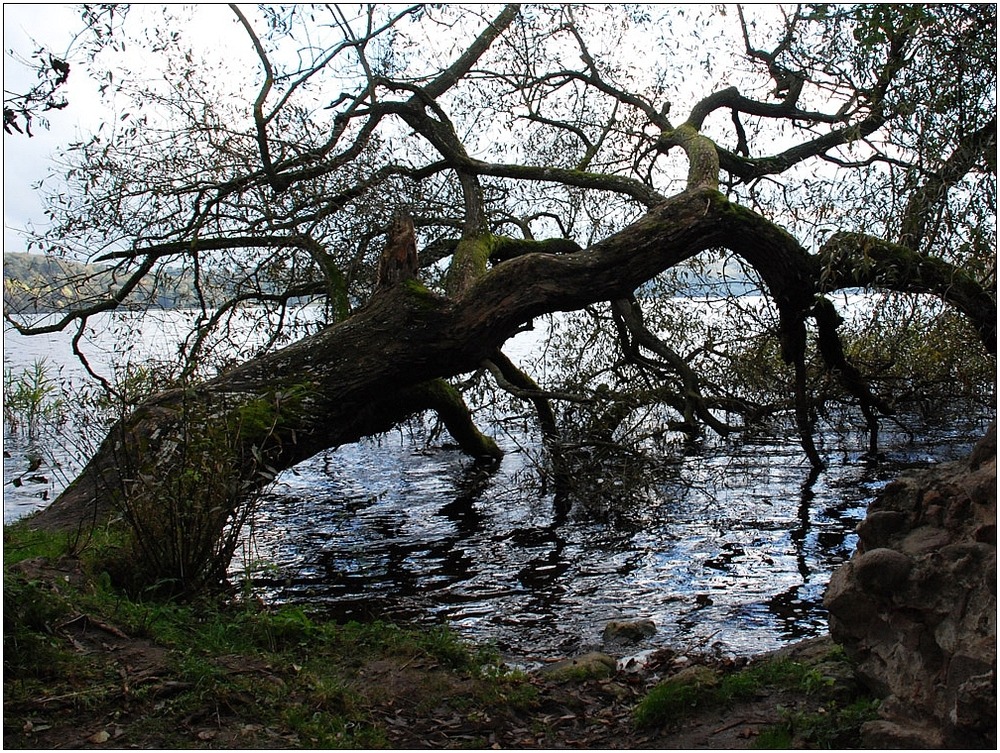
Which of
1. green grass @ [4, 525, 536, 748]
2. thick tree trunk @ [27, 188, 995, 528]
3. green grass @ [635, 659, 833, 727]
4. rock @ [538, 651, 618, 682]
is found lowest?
rock @ [538, 651, 618, 682]

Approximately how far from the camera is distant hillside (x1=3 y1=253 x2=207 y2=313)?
9250 mm

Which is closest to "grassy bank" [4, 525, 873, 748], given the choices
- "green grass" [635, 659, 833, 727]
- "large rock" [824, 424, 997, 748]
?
"green grass" [635, 659, 833, 727]

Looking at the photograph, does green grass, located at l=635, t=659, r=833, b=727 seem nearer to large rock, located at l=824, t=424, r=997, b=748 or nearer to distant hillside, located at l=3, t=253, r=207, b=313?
large rock, located at l=824, t=424, r=997, b=748

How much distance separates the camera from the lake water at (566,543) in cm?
672

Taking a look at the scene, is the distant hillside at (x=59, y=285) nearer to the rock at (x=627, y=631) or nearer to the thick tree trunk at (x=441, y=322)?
the thick tree trunk at (x=441, y=322)

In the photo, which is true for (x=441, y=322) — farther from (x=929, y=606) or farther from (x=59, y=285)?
(x=929, y=606)

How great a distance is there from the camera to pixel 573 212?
38.3 feet

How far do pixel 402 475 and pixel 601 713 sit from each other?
7.97 meters

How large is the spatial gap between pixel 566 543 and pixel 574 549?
0.21m

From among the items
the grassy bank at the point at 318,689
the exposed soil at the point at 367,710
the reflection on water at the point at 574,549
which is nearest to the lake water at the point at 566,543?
the reflection on water at the point at 574,549

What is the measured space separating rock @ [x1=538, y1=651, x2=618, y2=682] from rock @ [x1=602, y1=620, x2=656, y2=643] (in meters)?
0.59

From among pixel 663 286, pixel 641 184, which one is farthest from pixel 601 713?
pixel 663 286

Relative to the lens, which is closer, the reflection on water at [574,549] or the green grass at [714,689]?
the green grass at [714,689]

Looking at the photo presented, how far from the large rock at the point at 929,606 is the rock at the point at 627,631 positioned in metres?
1.97
